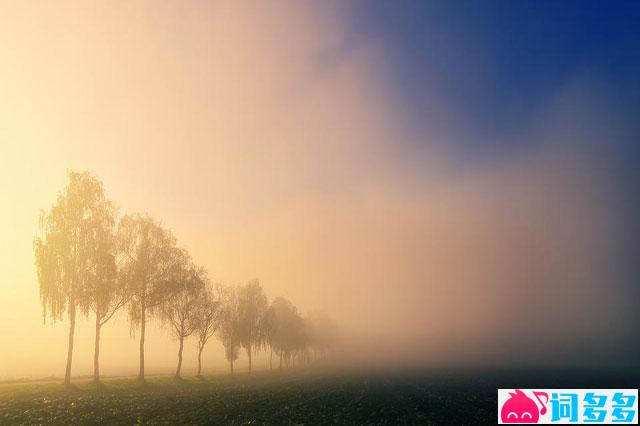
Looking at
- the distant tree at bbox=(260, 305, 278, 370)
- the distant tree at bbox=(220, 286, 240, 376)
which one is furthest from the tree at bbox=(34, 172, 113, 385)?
the distant tree at bbox=(260, 305, 278, 370)

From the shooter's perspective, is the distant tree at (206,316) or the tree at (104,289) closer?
the tree at (104,289)

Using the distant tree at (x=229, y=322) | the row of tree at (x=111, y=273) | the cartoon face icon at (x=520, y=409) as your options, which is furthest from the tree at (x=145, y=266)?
the cartoon face icon at (x=520, y=409)

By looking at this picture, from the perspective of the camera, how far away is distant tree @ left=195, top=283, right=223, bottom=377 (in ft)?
235

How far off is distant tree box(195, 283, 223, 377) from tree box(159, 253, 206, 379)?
928mm

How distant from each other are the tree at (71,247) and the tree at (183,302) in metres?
13.8

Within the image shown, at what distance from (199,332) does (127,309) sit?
19.0m

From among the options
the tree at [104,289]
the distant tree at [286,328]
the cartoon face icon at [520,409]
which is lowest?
the distant tree at [286,328]

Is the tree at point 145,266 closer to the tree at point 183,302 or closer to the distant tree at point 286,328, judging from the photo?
the tree at point 183,302

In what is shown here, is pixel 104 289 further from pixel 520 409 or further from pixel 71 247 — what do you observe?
pixel 520 409

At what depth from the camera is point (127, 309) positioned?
185ft

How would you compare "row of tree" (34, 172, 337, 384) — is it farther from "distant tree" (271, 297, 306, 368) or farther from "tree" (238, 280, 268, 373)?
"distant tree" (271, 297, 306, 368)

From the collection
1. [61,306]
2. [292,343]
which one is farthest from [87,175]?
[292,343]

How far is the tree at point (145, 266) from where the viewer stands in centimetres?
5559

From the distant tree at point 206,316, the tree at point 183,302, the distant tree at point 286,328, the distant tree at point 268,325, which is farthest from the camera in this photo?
the distant tree at point 286,328
